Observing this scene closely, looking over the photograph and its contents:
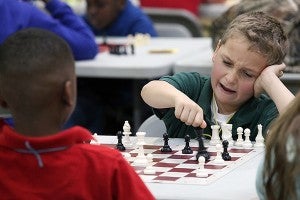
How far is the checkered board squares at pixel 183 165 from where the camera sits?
336 cm

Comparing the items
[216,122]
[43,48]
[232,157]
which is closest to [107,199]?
[43,48]

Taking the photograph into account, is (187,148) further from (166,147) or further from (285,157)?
(285,157)

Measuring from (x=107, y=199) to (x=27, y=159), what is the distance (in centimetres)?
25

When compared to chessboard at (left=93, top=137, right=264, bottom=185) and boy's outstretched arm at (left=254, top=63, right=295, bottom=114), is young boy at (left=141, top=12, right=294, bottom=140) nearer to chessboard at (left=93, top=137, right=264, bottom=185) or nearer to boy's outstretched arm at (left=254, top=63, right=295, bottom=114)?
boy's outstretched arm at (left=254, top=63, right=295, bottom=114)

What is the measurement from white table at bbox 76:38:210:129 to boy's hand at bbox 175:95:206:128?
2287mm

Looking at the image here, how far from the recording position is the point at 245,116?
4234mm

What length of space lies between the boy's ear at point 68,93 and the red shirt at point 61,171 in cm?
8

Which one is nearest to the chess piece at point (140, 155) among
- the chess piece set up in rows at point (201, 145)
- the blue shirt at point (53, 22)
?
the chess piece set up in rows at point (201, 145)

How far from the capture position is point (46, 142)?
2.82m

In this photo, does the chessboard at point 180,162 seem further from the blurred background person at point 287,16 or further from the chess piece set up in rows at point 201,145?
the blurred background person at point 287,16

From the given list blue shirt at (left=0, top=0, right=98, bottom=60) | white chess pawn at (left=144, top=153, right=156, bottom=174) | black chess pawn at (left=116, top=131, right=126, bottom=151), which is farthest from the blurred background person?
white chess pawn at (left=144, top=153, right=156, bottom=174)

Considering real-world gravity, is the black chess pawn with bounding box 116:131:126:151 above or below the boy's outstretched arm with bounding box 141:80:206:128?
below

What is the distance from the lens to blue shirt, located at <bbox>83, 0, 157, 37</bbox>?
801 centimetres

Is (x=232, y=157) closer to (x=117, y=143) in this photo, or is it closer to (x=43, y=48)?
(x=117, y=143)
